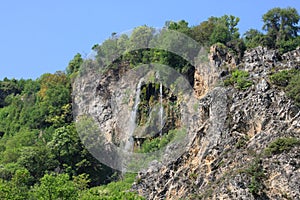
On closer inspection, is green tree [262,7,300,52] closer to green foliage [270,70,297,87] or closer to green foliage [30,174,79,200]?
green foliage [270,70,297,87]

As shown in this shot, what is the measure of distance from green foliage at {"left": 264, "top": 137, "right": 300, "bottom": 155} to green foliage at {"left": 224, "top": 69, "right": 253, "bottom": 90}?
19.7 feet

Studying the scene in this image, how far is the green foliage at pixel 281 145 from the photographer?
29103mm

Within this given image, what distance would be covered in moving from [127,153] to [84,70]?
1145cm

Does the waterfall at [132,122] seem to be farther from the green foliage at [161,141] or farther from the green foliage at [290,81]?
the green foliage at [290,81]

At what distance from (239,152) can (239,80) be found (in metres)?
5.98

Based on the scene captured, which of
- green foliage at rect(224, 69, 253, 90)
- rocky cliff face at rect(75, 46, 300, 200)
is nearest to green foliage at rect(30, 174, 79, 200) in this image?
rocky cliff face at rect(75, 46, 300, 200)

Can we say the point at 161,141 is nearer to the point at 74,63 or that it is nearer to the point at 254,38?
the point at 254,38

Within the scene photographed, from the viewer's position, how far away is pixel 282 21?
45.3 metres

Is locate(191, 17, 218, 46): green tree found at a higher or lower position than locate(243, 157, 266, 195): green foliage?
higher

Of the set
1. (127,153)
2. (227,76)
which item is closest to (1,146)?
(127,153)

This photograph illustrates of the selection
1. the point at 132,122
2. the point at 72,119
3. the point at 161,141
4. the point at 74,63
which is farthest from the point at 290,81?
the point at 74,63

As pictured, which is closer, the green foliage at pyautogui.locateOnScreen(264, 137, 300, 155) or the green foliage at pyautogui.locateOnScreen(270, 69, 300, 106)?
the green foliage at pyautogui.locateOnScreen(264, 137, 300, 155)

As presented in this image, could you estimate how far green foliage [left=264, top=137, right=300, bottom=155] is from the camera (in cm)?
2910

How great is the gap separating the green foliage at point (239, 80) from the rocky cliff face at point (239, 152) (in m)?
0.37
